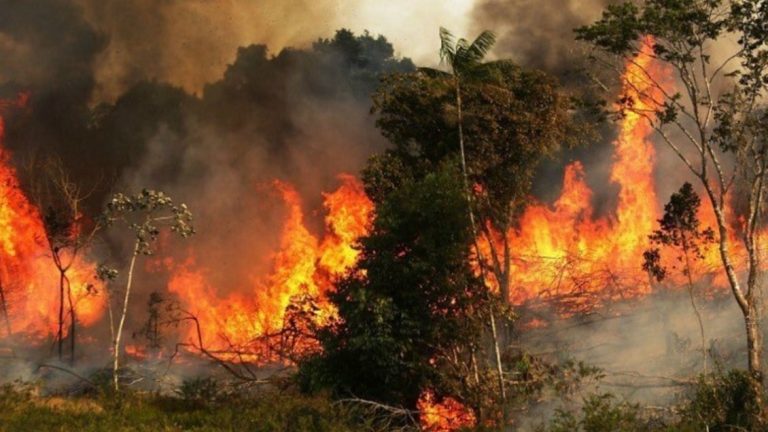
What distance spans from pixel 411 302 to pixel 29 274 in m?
29.3

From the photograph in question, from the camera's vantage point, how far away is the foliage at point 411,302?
56.4ft

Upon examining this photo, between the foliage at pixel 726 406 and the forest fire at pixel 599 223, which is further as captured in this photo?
the forest fire at pixel 599 223

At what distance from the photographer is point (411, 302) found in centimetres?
1755

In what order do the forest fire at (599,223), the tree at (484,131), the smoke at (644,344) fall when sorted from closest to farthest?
1. the smoke at (644,344)
2. the tree at (484,131)
3. the forest fire at (599,223)

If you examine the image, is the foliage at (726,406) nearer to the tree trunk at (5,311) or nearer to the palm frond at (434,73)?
the palm frond at (434,73)

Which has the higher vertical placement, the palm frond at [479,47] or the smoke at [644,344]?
the palm frond at [479,47]

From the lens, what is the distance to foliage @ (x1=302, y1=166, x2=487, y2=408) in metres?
17.2

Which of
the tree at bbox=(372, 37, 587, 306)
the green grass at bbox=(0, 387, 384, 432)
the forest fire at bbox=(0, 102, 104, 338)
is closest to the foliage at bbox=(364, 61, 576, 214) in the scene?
the tree at bbox=(372, 37, 587, 306)

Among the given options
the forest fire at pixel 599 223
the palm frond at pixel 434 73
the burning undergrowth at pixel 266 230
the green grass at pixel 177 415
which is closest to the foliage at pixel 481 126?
the palm frond at pixel 434 73

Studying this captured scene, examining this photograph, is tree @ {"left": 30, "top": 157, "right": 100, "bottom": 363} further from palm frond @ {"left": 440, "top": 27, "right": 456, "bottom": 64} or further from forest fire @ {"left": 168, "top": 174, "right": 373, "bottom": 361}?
palm frond @ {"left": 440, "top": 27, "right": 456, "bottom": 64}

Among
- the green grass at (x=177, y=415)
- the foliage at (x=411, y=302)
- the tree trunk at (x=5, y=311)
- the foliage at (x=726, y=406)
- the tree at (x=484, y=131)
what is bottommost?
the foliage at (x=726, y=406)

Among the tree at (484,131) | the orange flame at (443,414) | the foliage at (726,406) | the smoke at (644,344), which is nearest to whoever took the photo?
the foliage at (726,406)

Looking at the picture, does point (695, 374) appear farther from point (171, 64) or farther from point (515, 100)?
point (171, 64)

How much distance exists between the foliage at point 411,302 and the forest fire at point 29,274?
23.2 meters
